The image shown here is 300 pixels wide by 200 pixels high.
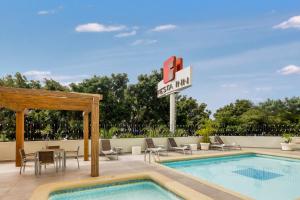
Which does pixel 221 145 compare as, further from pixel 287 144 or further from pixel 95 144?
pixel 95 144

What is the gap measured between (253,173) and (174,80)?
30.2ft

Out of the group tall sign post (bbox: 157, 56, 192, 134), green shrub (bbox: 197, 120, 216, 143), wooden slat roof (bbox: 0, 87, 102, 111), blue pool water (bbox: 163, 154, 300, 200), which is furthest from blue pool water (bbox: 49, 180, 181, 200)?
tall sign post (bbox: 157, 56, 192, 134)

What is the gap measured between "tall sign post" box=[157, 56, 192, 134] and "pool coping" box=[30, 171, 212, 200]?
875 cm

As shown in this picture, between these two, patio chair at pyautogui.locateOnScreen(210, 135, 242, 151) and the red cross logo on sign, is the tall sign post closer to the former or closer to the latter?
the red cross logo on sign

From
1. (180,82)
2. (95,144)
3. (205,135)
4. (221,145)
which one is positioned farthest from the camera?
(180,82)

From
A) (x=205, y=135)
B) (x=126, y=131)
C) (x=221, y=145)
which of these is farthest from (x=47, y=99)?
(x=221, y=145)

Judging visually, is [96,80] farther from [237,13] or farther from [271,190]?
[271,190]

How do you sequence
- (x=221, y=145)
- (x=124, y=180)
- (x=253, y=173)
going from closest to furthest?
(x=124, y=180) → (x=253, y=173) → (x=221, y=145)

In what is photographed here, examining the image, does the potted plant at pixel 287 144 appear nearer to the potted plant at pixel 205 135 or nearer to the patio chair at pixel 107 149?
the potted plant at pixel 205 135

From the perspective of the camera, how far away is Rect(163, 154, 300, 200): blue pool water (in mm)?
7878

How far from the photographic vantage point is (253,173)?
10438 millimetres

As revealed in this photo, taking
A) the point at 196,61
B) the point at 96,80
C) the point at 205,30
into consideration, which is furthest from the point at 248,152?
the point at 96,80

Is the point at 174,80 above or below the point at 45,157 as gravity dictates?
above

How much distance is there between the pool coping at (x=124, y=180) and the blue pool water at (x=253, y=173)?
1.93m
